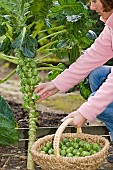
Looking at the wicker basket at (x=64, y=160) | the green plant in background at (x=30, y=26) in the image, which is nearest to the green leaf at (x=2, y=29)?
the green plant in background at (x=30, y=26)

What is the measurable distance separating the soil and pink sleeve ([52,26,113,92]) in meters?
0.55

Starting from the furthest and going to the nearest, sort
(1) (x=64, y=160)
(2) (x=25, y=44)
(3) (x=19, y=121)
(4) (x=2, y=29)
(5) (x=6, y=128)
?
(3) (x=19, y=121), (5) (x=6, y=128), (4) (x=2, y=29), (2) (x=25, y=44), (1) (x=64, y=160)

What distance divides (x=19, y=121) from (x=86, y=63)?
1.16 meters

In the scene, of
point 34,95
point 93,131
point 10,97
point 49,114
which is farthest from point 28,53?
point 10,97

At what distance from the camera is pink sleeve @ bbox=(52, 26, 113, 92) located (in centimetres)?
262

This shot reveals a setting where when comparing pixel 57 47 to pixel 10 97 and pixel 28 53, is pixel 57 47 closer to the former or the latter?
pixel 28 53

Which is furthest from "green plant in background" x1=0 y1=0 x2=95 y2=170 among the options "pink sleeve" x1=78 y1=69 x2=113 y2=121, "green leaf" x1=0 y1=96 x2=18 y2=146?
"pink sleeve" x1=78 y1=69 x2=113 y2=121

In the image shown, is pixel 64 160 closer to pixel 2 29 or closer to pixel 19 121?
pixel 2 29

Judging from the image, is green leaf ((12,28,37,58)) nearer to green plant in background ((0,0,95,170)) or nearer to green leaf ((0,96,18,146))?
green plant in background ((0,0,95,170))

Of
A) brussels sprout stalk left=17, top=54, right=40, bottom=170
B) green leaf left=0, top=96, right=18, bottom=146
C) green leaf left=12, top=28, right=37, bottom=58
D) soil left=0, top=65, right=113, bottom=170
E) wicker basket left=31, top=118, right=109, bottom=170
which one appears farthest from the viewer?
soil left=0, top=65, right=113, bottom=170

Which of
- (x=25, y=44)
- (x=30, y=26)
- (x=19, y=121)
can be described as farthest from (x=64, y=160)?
(x=19, y=121)

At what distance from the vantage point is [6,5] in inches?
96.7

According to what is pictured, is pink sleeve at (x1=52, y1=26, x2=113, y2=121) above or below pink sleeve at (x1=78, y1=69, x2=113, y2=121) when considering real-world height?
above

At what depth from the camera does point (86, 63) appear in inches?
104
